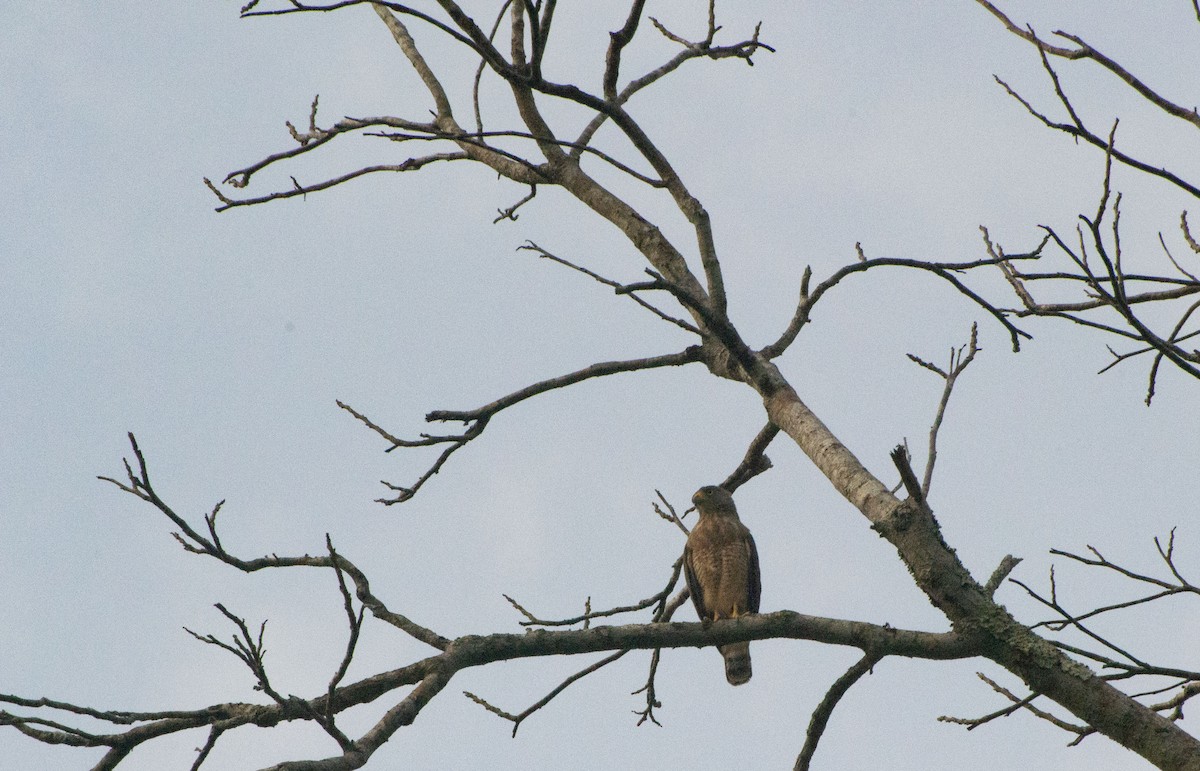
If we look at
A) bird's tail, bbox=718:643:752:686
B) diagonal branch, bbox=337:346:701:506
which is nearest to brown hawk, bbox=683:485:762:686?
bird's tail, bbox=718:643:752:686

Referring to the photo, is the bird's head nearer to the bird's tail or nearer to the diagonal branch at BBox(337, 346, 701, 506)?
the bird's tail

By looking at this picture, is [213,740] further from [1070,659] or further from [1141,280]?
[1141,280]

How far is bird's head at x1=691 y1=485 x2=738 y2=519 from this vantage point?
25.3ft

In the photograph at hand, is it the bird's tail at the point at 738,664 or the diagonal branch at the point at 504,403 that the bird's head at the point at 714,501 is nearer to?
the bird's tail at the point at 738,664

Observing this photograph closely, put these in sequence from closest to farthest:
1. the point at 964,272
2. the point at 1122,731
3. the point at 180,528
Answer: the point at 1122,731, the point at 180,528, the point at 964,272

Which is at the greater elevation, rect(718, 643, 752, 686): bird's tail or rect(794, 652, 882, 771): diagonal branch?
rect(718, 643, 752, 686): bird's tail

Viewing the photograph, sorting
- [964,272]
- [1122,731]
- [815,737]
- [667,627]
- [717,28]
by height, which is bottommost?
[1122,731]

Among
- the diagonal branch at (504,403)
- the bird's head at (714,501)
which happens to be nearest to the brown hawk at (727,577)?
the bird's head at (714,501)

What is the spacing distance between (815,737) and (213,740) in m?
1.89

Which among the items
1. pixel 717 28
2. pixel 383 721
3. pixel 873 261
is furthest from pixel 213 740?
pixel 717 28

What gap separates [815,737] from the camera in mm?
3766

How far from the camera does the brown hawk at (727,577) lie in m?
7.34

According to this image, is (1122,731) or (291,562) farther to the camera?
(291,562)

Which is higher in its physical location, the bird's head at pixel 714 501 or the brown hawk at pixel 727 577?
the bird's head at pixel 714 501
